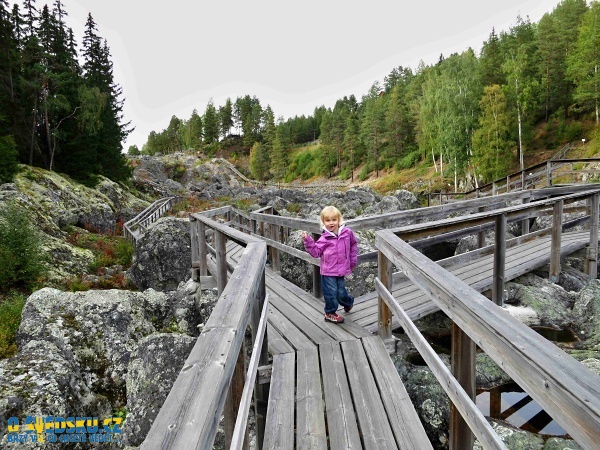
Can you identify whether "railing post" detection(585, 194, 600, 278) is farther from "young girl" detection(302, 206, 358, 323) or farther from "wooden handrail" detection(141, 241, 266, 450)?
"wooden handrail" detection(141, 241, 266, 450)

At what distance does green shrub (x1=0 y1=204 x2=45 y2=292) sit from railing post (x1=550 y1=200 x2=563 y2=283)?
1296cm

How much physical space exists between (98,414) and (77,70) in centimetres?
3393

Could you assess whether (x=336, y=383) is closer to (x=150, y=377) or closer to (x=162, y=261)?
(x=150, y=377)

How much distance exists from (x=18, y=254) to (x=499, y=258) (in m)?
12.1

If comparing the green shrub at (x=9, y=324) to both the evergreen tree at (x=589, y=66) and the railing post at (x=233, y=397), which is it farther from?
the evergreen tree at (x=589, y=66)

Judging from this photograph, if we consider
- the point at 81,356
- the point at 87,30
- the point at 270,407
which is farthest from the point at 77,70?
the point at 270,407

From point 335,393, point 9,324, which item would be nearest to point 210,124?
point 9,324

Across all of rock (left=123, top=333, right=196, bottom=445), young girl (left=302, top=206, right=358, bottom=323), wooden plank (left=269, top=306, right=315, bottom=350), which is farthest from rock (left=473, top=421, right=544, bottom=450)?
rock (left=123, top=333, right=196, bottom=445)

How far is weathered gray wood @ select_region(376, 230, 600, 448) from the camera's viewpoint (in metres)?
0.93

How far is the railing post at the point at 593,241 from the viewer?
6.94m

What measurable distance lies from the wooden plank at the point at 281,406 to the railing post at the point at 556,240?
540 centimetres

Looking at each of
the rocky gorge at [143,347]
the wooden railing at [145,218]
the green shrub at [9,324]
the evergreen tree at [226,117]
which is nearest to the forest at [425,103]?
the wooden railing at [145,218]

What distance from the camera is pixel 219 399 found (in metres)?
1.21

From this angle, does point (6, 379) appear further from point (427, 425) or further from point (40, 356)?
point (427, 425)
